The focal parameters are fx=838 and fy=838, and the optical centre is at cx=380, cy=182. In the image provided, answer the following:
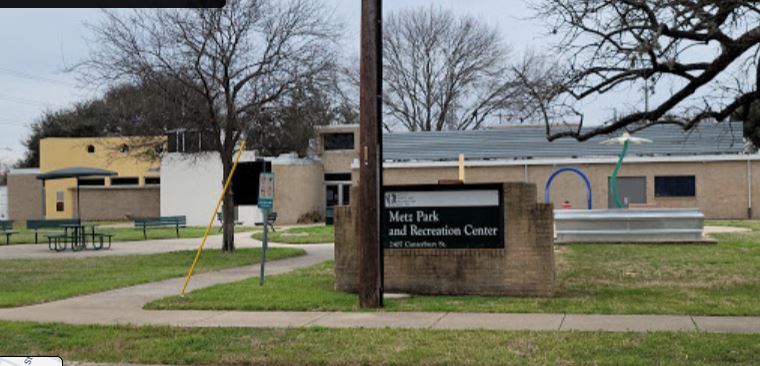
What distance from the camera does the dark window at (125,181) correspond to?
5778 centimetres

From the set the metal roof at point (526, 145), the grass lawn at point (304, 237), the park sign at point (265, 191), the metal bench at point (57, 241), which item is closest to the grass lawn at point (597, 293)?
the park sign at point (265, 191)

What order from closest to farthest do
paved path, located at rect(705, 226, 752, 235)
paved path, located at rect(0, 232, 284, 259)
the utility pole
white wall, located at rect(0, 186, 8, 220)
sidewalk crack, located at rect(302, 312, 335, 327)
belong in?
sidewalk crack, located at rect(302, 312, 335, 327) → the utility pole → paved path, located at rect(0, 232, 284, 259) → paved path, located at rect(705, 226, 752, 235) → white wall, located at rect(0, 186, 8, 220)

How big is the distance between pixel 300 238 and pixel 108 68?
1262 centimetres

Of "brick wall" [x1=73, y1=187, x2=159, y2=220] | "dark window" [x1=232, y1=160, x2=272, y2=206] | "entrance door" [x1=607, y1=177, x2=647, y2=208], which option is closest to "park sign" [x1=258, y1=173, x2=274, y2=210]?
"dark window" [x1=232, y1=160, x2=272, y2=206]

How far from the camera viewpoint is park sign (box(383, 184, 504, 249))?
1384 cm

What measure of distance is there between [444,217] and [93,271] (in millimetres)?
9561

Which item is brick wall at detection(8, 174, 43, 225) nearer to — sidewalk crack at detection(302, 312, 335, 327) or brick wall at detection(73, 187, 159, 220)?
brick wall at detection(73, 187, 159, 220)

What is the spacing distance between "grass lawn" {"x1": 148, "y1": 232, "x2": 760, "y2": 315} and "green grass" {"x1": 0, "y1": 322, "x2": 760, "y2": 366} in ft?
7.19

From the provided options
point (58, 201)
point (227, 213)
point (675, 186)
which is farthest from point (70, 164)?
point (675, 186)

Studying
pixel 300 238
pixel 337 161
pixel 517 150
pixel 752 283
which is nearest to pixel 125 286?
pixel 752 283

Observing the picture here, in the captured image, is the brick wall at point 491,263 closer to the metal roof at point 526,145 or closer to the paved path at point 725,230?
the paved path at point 725,230

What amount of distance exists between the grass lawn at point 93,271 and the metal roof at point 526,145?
72.0ft

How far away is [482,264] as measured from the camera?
546 inches

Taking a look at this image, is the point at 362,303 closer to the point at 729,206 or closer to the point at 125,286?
the point at 125,286
